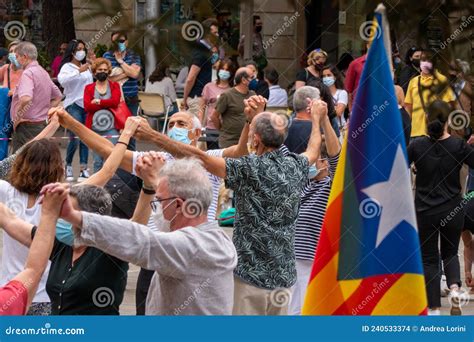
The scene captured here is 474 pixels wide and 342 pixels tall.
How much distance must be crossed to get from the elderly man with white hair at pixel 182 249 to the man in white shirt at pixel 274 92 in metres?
9.37

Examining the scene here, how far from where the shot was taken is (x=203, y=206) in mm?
5004

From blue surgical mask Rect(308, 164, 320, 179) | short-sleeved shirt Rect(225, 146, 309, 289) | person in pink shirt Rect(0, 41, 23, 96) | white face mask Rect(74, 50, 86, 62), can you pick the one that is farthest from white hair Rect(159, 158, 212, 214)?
white face mask Rect(74, 50, 86, 62)

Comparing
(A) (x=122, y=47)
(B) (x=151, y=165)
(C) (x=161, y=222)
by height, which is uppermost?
(A) (x=122, y=47)

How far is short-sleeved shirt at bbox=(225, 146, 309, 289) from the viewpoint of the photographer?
252 inches

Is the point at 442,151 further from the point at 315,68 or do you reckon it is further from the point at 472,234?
the point at 315,68

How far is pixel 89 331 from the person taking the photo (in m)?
5.18

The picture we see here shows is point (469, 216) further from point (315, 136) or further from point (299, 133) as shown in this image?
point (315, 136)

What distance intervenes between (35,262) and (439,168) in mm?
4837

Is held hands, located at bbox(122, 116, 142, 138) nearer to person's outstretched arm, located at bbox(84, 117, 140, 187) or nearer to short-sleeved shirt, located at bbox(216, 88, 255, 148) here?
person's outstretched arm, located at bbox(84, 117, 140, 187)

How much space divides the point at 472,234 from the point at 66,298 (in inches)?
228

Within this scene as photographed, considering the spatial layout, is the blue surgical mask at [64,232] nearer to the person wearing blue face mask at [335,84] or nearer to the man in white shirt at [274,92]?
the person wearing blue face mask at [335,84]

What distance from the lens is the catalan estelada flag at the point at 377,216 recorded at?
605 centimetres

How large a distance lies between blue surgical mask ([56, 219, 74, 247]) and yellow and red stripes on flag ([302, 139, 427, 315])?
4.95 ft

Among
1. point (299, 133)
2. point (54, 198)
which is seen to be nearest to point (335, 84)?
point (299, 133)
